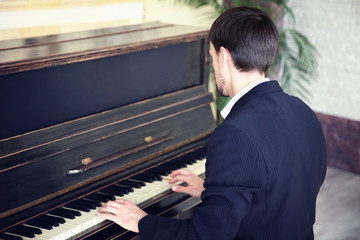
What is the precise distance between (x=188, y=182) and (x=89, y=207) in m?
0.47

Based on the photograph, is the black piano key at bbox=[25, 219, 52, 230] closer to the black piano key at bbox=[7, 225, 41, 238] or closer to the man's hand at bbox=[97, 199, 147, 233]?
the black piano key at bbox=[7, 225, 41, 238]

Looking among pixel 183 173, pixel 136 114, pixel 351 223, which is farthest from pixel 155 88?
pixel 351 223

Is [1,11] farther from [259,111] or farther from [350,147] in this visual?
[350,147]

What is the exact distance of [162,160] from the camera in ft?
7.48

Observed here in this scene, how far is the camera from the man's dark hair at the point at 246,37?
1.56m

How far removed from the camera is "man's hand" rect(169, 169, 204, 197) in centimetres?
206

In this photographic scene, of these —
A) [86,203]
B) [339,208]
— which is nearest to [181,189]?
[86,203]

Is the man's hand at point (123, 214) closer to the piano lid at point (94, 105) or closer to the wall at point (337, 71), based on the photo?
A: the piano lid at point (94, 105)

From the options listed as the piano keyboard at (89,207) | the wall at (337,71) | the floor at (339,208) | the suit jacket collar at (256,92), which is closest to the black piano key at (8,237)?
the piano keyboard at (89,207)

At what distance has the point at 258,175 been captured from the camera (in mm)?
1437

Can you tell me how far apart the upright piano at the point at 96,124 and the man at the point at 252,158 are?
25 centimetres

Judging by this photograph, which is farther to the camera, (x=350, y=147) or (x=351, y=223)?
(x=350, y=147)

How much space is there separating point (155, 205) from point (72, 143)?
43 cm

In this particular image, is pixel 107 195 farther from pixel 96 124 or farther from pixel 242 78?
pixel 242 78
